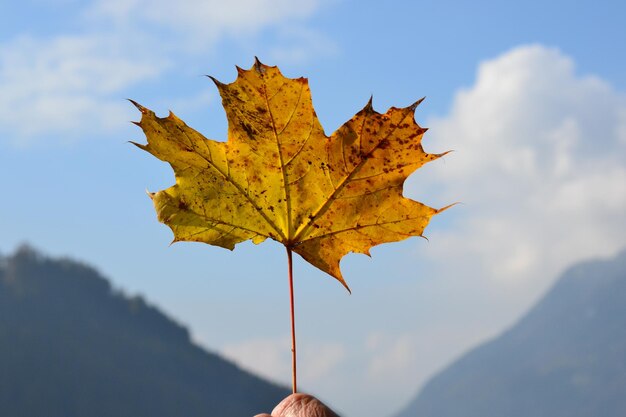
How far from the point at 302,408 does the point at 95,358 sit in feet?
331

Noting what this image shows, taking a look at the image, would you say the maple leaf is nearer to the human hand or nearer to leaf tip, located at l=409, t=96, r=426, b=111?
leaf tip, located at l=409, t=96, r=426, b=111

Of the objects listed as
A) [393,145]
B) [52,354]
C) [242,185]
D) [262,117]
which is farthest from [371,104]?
[52,354]

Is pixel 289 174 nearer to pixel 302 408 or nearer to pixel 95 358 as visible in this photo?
pixel 302 408

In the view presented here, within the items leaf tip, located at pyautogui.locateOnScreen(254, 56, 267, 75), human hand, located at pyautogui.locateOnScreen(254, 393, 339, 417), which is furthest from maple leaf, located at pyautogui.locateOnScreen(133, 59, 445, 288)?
human hand, located at pyautogui.locateOnScreen(254, 393, 339, 417)

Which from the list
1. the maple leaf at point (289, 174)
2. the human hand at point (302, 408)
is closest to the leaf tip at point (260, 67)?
the maple leaf at point (289, 174)

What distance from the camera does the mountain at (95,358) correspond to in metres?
89.1

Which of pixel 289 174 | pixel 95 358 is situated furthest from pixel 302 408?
pixel 95 358

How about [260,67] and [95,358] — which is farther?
[95,358]

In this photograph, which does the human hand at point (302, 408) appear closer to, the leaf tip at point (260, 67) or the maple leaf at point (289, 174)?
the maple leaf at point (289, 174)

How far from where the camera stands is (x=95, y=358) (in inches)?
3804

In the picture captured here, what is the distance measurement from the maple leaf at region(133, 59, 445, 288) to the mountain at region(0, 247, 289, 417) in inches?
3547

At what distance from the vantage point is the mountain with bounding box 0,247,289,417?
89062 mm

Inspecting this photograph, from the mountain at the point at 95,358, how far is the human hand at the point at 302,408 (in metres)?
90.1

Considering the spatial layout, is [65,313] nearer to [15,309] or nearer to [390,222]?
[15,309]
